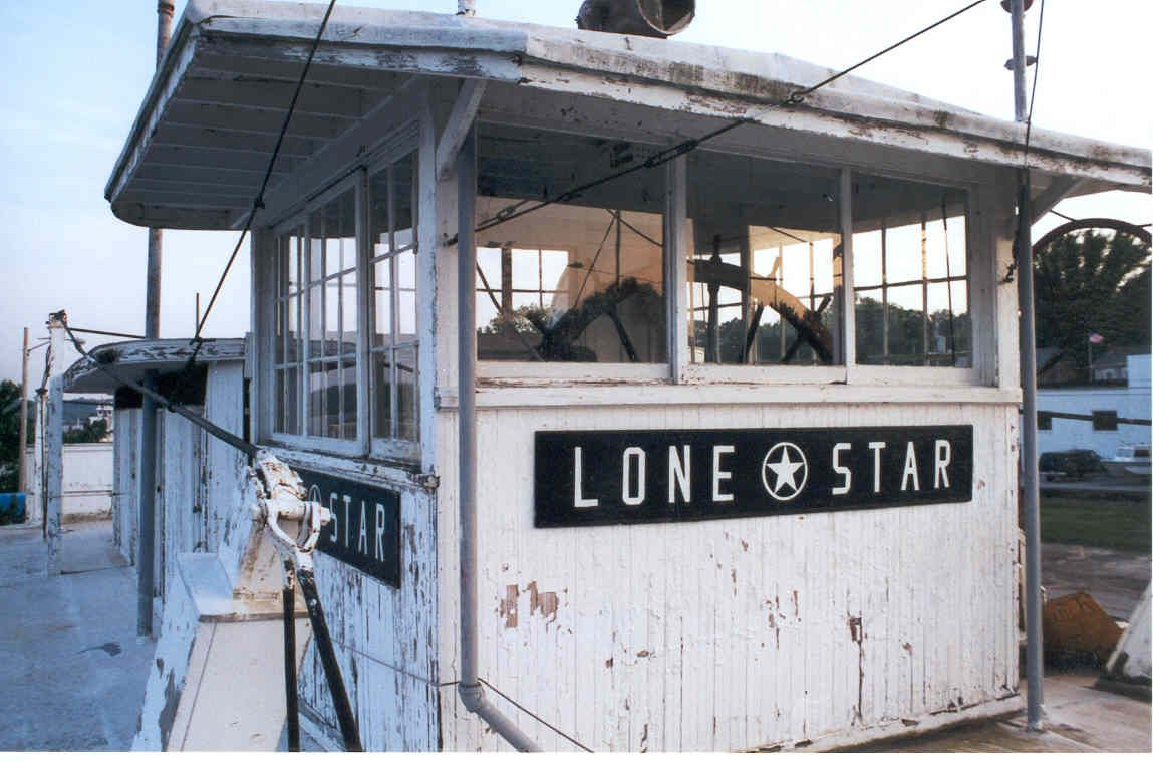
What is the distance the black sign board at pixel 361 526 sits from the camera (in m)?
3.84

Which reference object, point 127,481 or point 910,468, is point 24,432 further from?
point 910,468

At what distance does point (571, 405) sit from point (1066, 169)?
99.4 inches

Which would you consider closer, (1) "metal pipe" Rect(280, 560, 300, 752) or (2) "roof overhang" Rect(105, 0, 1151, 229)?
(1) "metal pipe" Rect(280, 560, 300, 752)

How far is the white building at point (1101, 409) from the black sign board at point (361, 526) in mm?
6350

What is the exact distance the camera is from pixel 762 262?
454 centimetres

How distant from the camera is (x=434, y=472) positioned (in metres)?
3.51

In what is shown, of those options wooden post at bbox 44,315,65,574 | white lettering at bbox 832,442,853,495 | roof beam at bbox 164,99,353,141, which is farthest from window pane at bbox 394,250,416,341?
wooden post at bbox 44,315,65,574

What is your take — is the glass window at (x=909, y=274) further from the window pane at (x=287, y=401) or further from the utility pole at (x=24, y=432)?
the utility pole at (x=24, y=432)

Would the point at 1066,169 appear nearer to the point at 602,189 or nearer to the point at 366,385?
the point at 602,189

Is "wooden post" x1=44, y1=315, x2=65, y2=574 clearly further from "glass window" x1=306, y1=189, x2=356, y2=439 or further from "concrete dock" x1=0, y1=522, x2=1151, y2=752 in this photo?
"glass window" x1=306, y1=189, x2=356, y2=439

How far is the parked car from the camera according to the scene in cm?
1833

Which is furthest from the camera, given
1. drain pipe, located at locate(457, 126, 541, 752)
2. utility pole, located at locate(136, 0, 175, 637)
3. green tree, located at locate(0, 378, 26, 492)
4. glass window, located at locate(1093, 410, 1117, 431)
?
green tree, located at locate(0, 378, 26, 492)

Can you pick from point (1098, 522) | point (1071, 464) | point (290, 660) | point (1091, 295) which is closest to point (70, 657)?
point (290, 660)

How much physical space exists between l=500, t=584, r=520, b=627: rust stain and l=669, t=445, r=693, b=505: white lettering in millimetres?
750
